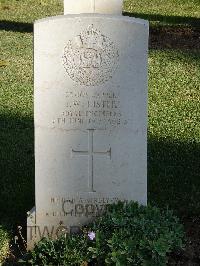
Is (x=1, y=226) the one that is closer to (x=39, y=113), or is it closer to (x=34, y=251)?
(x=34, y=251)

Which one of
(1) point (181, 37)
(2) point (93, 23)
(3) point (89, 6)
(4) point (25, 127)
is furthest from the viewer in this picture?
(1) point (181, 37)

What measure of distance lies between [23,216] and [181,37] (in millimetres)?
7199

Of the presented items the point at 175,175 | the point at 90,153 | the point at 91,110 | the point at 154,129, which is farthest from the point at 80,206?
the point at 154,129

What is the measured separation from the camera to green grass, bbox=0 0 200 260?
573cm

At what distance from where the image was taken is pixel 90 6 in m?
6.86

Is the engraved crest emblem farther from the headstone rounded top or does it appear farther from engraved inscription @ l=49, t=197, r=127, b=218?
the headstone rounded top

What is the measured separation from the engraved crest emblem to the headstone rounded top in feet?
6.64

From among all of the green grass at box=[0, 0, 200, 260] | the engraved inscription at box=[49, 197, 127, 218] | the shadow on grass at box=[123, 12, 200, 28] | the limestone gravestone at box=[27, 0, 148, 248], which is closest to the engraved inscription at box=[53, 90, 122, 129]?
the limestone gravestone at box=[27, 0, 148, 248]

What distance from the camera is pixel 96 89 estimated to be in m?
4.70

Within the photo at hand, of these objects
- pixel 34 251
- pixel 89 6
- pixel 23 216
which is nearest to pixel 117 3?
pixel 89 6

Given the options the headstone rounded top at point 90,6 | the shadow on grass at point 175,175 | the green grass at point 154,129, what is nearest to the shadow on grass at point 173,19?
the green grass at point 154,129

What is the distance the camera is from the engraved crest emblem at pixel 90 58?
15.1 ft

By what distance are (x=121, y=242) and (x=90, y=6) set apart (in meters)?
3.08

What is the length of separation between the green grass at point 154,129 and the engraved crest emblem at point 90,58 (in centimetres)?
132
